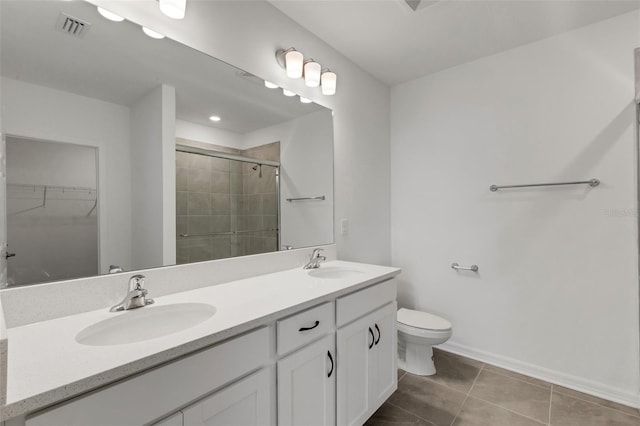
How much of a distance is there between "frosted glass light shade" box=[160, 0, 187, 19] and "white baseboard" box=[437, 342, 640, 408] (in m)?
2.91

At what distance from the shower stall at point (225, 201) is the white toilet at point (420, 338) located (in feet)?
3.87

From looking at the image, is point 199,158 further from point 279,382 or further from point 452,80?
point 452,80

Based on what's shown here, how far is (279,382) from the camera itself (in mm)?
1016

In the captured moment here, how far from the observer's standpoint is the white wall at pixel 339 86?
1.36 metres

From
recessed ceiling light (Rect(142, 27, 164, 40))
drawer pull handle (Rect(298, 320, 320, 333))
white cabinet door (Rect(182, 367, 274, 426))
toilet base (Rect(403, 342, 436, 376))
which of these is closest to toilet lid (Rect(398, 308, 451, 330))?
toilet base (Rect(403, 342, 436, 376))

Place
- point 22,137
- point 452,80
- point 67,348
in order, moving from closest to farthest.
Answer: point 67,348, point 22,137, point 452,80

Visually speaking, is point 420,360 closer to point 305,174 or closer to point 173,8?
point 305,174

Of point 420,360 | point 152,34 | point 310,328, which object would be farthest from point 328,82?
point 420,360

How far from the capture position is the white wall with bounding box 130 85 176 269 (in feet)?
3.92

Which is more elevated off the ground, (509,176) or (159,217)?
(509,176)

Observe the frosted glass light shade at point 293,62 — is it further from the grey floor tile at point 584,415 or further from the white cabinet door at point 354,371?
the grey floor tile at point 584,415

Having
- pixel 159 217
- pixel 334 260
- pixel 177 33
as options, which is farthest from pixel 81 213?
pixel 334 260

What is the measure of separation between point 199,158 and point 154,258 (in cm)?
52

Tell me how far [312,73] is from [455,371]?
7.81 feet
